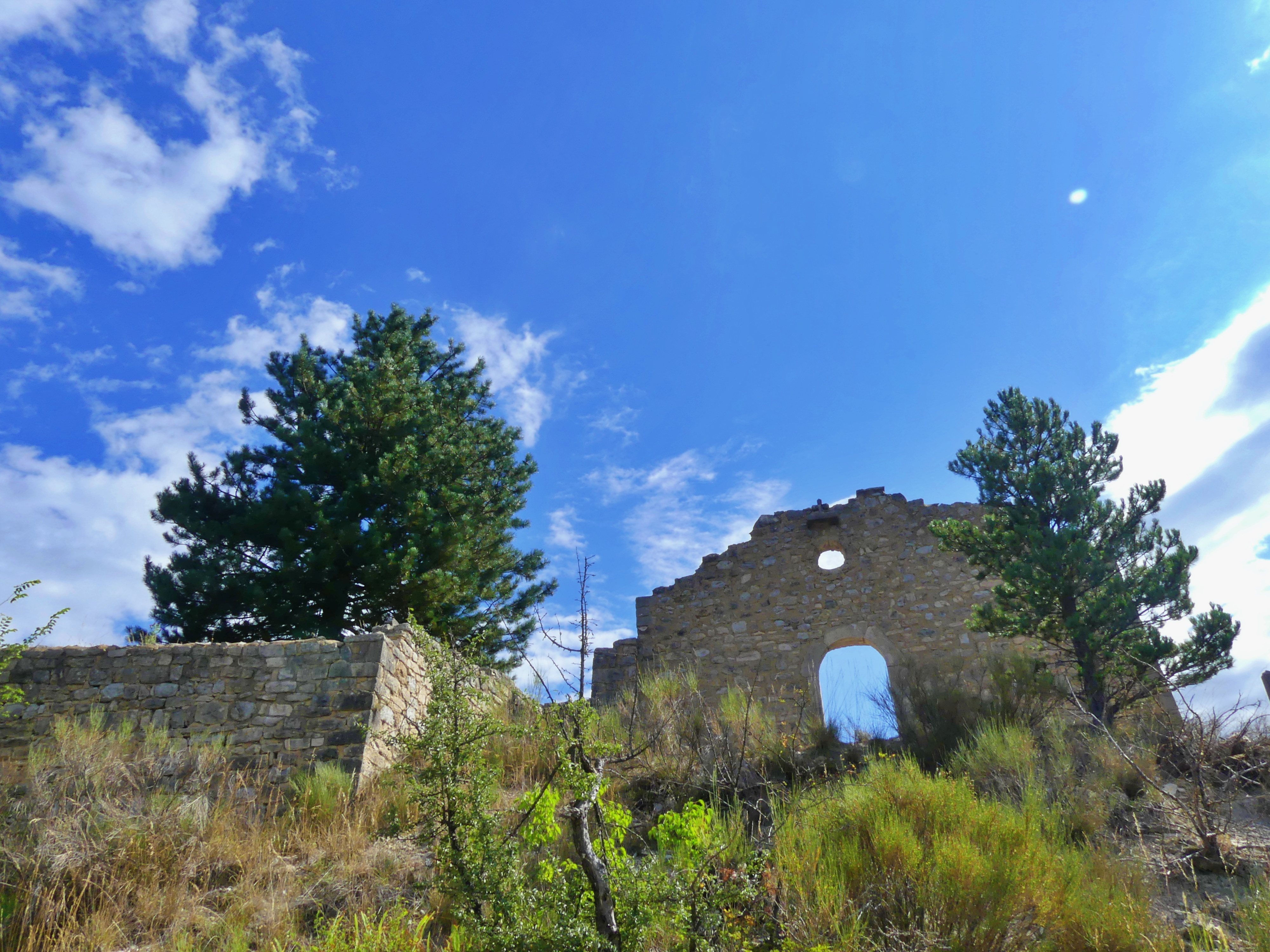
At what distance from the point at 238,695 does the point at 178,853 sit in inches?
87.6

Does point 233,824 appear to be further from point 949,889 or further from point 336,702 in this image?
point 949,889

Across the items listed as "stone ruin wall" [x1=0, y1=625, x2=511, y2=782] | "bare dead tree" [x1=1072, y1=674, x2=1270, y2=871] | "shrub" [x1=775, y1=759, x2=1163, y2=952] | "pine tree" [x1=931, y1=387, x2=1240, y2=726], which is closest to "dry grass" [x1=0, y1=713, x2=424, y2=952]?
"stone ruin wall" [x1=0, y1=625, x2=511, y2=782]

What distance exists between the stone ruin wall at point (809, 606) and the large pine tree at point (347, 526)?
8.35 ft

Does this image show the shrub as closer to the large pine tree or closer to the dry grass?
the dry grass

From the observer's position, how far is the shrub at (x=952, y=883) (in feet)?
14.3

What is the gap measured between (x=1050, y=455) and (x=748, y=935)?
8.00 m

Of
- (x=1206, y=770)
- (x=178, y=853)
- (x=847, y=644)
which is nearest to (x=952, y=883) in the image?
(x=1206, y=770)

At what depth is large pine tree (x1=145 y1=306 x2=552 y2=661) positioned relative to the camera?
35.4 feet

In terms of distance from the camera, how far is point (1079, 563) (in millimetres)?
8711

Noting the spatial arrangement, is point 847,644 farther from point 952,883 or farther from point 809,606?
point 952,883

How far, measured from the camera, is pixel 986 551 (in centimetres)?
980

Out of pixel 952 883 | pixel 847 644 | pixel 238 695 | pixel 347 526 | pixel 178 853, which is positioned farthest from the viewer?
pixel 847 644

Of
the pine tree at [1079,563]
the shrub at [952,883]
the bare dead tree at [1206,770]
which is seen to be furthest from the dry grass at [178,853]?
the pine tree at [1079,563]

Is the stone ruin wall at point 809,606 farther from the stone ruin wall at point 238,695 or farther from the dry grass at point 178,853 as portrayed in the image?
the dry grass at point 178,853
